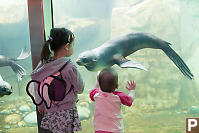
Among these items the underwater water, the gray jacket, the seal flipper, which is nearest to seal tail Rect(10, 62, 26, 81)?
the underwater water

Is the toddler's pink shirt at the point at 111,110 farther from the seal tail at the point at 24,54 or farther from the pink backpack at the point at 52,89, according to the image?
→ the seal tail at the point at 24,54

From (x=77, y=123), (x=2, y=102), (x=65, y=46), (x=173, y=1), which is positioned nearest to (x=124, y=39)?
(x=173, y=1)

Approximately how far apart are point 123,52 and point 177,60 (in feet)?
1.79

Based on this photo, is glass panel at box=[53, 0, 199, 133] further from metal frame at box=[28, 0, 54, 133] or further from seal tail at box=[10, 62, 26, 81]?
seal tail at box=[10, 62, 26, 81]

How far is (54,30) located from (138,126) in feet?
4.35

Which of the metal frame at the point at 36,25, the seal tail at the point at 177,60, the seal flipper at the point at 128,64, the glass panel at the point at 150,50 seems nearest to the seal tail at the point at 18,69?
the metal frame at the point at 36,25

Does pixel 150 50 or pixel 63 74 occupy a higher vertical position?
pixel 150 50

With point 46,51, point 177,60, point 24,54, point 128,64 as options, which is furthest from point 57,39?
point 177,60

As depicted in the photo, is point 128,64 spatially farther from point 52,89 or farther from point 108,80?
point 52,89

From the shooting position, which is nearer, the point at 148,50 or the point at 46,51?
the point at 46,51

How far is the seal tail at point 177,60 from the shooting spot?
6.51 feet

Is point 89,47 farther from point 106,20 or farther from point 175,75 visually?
point 175,75

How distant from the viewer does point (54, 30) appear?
1337 mm

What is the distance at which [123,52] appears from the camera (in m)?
1.98
